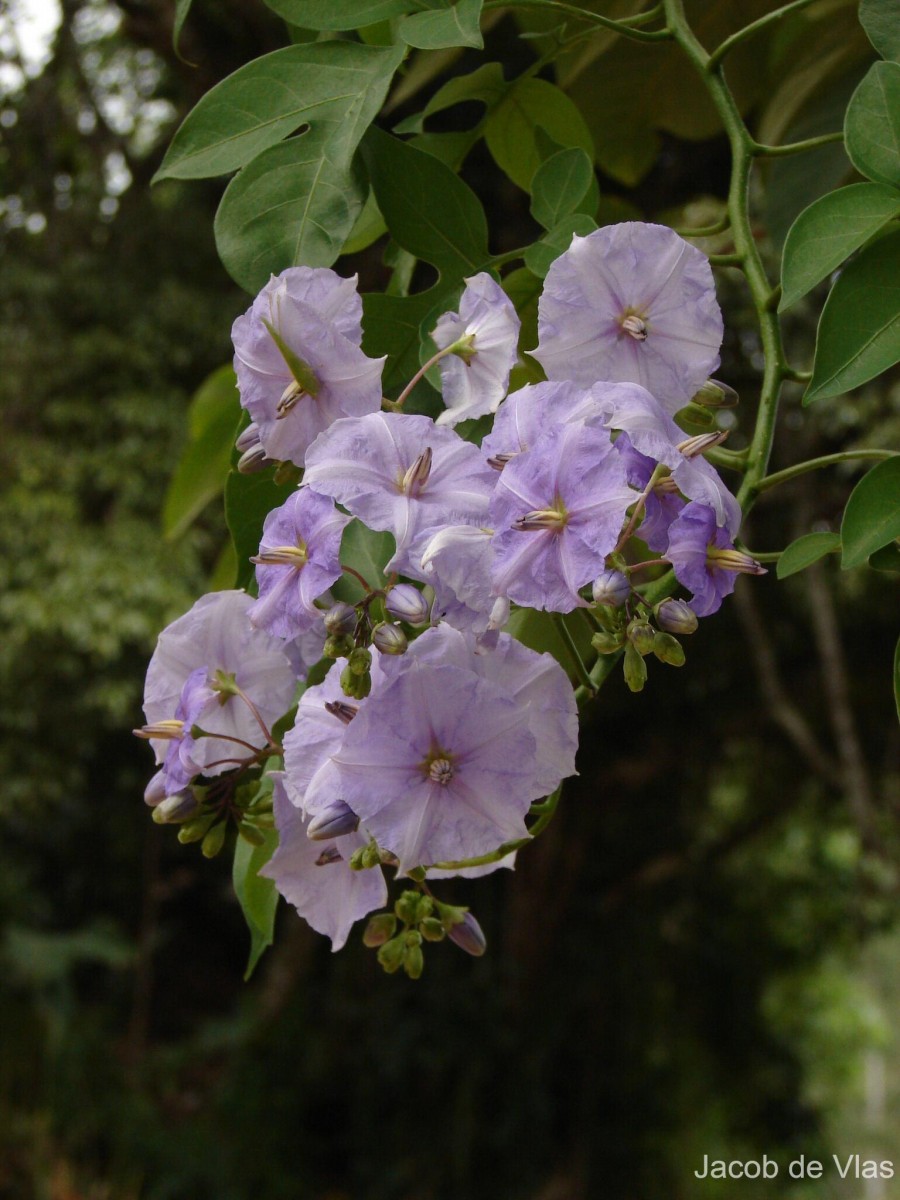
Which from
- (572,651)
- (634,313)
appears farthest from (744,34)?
(572,651)

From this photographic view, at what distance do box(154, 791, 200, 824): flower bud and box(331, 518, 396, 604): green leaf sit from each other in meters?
0.08

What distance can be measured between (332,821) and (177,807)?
72 millimetres

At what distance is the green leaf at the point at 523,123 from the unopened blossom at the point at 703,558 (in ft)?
0.91

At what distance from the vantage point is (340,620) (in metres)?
0.33

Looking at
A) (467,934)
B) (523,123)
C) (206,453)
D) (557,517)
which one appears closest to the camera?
(557,517)

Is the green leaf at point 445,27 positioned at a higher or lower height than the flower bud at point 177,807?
higher

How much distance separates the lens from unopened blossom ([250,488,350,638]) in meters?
0.33

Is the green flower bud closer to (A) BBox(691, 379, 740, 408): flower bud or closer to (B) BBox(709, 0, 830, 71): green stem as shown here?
(A) BBox(691, 379, 740, 408): flower bud

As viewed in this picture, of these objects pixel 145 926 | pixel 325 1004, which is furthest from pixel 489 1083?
pixel 145 926

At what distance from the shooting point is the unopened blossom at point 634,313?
36 cm

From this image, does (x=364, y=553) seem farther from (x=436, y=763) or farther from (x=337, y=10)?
(x=337, y=10)

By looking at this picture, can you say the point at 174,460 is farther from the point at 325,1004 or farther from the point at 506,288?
the point at 506,288

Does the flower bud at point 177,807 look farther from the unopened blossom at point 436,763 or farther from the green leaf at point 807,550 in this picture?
the green leaf at point 807,550

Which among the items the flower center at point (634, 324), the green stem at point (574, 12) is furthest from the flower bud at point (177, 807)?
the green stem at point (574, 12)
